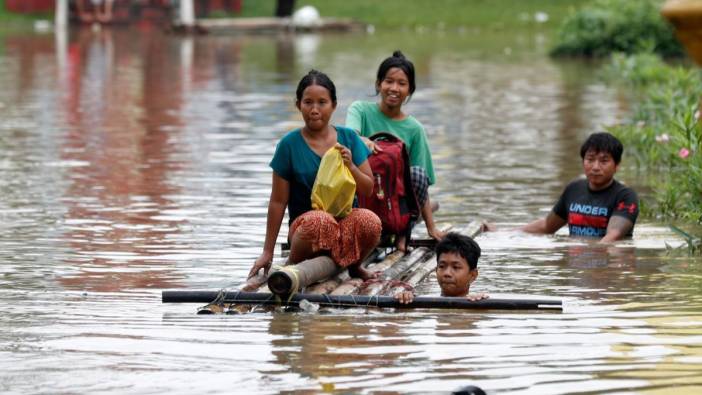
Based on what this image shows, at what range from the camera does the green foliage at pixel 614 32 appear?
3484 centimetres

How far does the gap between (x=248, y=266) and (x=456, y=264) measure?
1.86 metres

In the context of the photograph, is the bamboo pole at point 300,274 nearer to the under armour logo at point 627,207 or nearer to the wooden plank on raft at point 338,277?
the wooden plank on raft at point 338,277

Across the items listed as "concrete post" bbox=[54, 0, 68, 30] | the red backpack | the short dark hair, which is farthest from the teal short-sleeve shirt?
"concrete post" bbox=[54, 0, 68, 30]

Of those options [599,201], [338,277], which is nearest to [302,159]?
[338,277]

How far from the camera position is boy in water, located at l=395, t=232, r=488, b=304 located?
26.1 ft

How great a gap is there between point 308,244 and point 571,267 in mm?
1918

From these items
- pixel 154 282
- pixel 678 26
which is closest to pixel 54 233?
pixel 154 282

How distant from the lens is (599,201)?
10.4 meters

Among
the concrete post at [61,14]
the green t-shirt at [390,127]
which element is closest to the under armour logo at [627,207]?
the green t-shirt at [390,127]

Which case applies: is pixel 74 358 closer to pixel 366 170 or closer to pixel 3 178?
pixel 366 170

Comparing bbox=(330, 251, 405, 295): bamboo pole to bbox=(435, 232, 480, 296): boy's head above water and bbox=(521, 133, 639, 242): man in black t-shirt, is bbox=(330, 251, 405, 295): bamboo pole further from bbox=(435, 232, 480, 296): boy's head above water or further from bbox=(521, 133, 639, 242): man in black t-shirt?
bbox=(521, 133, 639, 242): man in black t-shirt

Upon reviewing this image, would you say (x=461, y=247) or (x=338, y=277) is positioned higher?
(x=461, y=247)

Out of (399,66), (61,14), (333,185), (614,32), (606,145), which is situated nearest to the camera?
(333,185)

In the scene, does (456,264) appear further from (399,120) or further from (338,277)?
(399,120)
